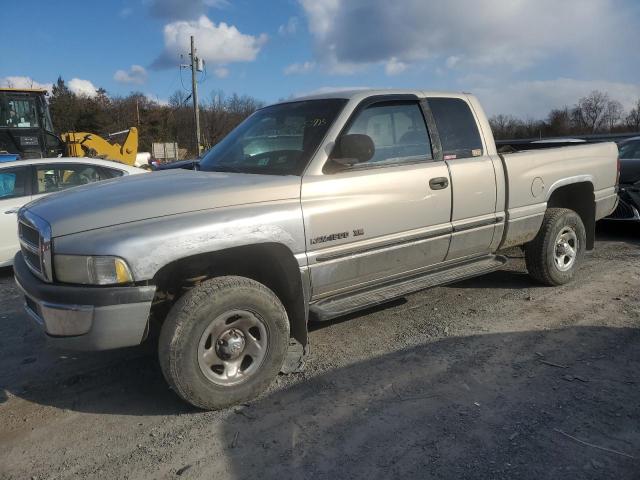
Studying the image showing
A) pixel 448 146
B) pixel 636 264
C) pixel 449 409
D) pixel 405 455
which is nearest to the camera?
pixel 405 455

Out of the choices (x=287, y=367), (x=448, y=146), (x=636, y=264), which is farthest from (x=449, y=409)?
(x=636, y=264)

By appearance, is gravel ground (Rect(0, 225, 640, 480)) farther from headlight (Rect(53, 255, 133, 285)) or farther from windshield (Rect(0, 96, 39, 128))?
windshield (Rect(0, 96, 39, 128))

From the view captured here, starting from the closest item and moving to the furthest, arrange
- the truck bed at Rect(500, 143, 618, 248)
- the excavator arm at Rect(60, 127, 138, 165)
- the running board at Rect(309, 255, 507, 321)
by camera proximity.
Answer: the running board at Rect(309, 255, 507, 321) → the truck bed at Rect(500, 143, 618, 248) → the excavator arm at Rect(60, 127, 138, 165)

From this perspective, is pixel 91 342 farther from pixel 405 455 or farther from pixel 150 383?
pixel 405 455

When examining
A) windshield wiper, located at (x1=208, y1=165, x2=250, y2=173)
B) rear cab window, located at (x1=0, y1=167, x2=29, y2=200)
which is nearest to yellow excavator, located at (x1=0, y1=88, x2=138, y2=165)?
rear cab window, located at (x1=0, y1=167, x2=29, y2=200)

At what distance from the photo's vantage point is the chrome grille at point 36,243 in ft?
9.84

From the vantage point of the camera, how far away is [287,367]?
387cm

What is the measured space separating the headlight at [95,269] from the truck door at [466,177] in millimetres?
2690

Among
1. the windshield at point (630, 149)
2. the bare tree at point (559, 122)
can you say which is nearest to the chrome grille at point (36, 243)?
the windshield at point (630, 149)

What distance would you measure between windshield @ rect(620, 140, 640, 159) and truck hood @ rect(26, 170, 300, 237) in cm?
754

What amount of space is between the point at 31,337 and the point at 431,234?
11.7 ft

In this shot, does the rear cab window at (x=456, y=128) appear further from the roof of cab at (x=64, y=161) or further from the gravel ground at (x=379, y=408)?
the roof of cab at (x=64, y=161)

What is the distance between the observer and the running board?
3.76 metres

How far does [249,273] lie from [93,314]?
44.4 inches
